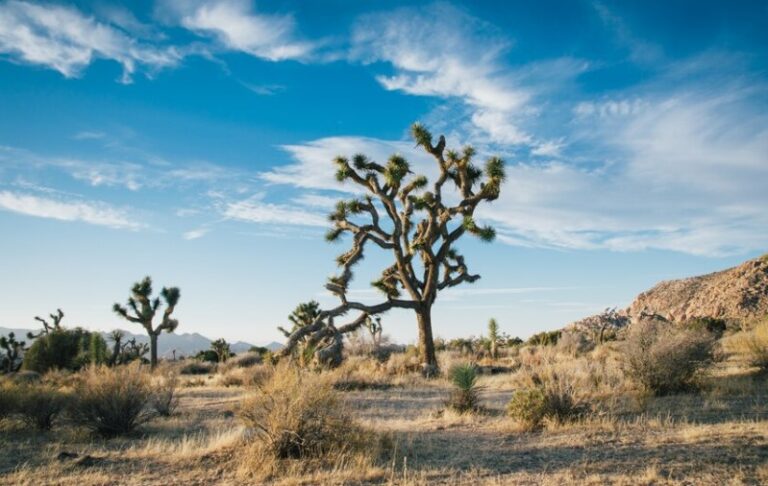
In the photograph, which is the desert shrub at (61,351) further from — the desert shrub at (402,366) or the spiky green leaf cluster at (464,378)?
the spiky green leaf cluster at (464,378)

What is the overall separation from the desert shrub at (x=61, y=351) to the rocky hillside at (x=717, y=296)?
33.2m

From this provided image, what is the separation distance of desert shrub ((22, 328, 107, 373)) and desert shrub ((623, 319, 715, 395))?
25171 mm

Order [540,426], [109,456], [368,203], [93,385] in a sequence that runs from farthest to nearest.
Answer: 1. [368,203]
2. [93,385]
3. [540,426]
4. [109,456]

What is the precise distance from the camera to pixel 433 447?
7.03m

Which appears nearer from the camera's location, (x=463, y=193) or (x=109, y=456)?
(x=109, y=456)

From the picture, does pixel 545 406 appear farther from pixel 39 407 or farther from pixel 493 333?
pixel 493 333

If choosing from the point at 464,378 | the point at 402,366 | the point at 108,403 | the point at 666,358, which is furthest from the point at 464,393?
the point at 402,366

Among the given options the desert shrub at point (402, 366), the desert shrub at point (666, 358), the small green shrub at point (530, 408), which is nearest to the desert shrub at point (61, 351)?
the desert shrub at point (402, 366)

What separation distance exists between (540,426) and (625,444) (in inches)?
60.4

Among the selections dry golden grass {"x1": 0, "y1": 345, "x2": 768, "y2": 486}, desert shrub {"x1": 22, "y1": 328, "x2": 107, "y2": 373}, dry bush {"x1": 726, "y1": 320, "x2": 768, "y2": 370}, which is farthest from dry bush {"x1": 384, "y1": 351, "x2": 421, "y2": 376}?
desert shrub {"x1": 22, "y1": 328, "x2": 107, "y2": 373}

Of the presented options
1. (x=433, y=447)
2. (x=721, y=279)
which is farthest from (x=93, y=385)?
(x=721, y=279)

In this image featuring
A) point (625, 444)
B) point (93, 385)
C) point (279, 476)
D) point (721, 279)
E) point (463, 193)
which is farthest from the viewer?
point (721, 279)

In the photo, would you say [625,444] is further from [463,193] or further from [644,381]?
[463,193]

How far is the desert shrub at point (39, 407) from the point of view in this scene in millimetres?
8984
